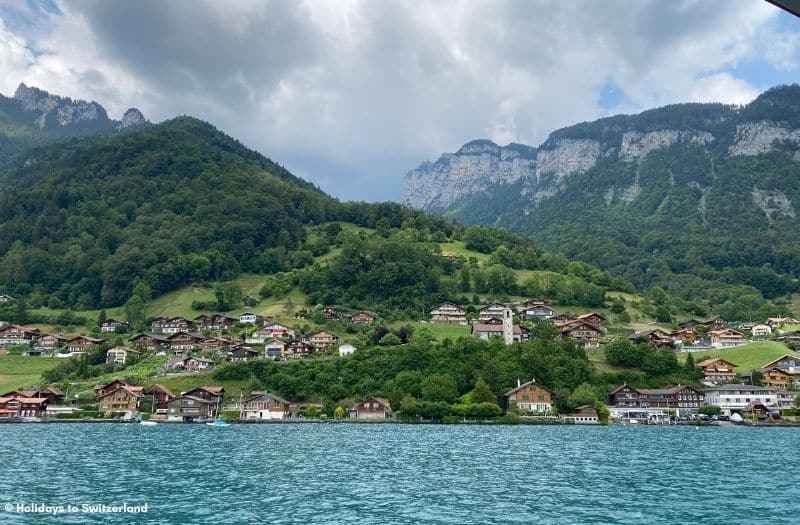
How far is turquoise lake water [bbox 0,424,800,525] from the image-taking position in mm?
27359

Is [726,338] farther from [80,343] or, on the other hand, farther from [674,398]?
[80,343]

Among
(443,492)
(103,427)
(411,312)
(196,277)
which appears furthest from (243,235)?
(443,492)

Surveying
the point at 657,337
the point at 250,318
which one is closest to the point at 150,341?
the point at 250,318

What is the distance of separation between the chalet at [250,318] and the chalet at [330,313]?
1194cm

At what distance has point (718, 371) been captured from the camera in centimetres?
10250

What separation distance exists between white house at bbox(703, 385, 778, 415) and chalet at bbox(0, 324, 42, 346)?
116 meters

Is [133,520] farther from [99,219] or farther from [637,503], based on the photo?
[99,219]

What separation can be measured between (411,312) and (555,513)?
103181 mm

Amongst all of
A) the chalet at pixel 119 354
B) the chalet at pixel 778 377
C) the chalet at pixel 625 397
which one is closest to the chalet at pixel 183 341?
the chalet at pixel 119 354

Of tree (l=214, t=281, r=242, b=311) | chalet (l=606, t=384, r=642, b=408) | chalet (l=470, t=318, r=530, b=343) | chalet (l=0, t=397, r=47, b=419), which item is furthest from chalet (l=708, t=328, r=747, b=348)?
chalet (l=0, t=397, r=47, b=419)

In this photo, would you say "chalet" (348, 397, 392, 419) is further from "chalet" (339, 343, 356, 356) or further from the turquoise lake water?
the turquoise lake water

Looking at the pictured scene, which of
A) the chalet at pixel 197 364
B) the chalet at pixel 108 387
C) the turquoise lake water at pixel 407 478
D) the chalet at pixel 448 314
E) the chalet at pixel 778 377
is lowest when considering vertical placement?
the turquoise lake water at pixel 407 478

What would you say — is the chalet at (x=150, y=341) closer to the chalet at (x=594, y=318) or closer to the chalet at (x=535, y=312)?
the chalet at (x=535, y=312)

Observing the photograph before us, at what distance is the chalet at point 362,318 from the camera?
12386 centimetres
